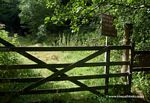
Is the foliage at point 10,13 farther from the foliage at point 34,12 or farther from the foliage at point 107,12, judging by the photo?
the foliage at point 107,12

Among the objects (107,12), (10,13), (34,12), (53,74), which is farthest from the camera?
(10,13)

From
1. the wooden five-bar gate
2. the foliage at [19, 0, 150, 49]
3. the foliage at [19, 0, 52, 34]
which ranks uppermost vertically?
the foliage at [19, 0, 52, 34]

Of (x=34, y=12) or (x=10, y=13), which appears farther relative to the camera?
(x=10, y=13)

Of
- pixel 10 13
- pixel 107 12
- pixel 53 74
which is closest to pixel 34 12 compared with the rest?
pixel 10 13

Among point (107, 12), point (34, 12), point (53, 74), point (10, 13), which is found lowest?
point (53, 74)

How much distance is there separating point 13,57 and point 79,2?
3.66m

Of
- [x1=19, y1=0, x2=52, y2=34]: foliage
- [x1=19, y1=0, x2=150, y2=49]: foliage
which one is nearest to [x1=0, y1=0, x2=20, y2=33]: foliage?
[x1=19, y1=0, x2=52, y2=34]: foliage

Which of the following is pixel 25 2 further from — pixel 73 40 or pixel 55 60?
pixel 55 60

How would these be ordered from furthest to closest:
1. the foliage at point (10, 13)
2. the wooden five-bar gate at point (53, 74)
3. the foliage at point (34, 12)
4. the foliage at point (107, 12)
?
the foliage at point (10, 13) → the foliage at point (34, 12) → the foliage at point (107, 12) → the wooden five-bar gate at point (53, 74)

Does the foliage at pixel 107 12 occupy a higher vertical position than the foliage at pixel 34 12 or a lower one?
lower

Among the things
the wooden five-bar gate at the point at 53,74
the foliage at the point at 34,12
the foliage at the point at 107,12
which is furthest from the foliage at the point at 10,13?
the wooden five-bar gate at the point at 53,74

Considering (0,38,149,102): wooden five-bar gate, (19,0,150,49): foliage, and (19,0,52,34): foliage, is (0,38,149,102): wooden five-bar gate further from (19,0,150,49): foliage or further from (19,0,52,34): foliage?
(19,0,52,34): foliage

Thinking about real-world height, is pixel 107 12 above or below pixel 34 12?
below

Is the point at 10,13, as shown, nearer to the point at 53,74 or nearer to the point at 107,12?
the point at 107,12
